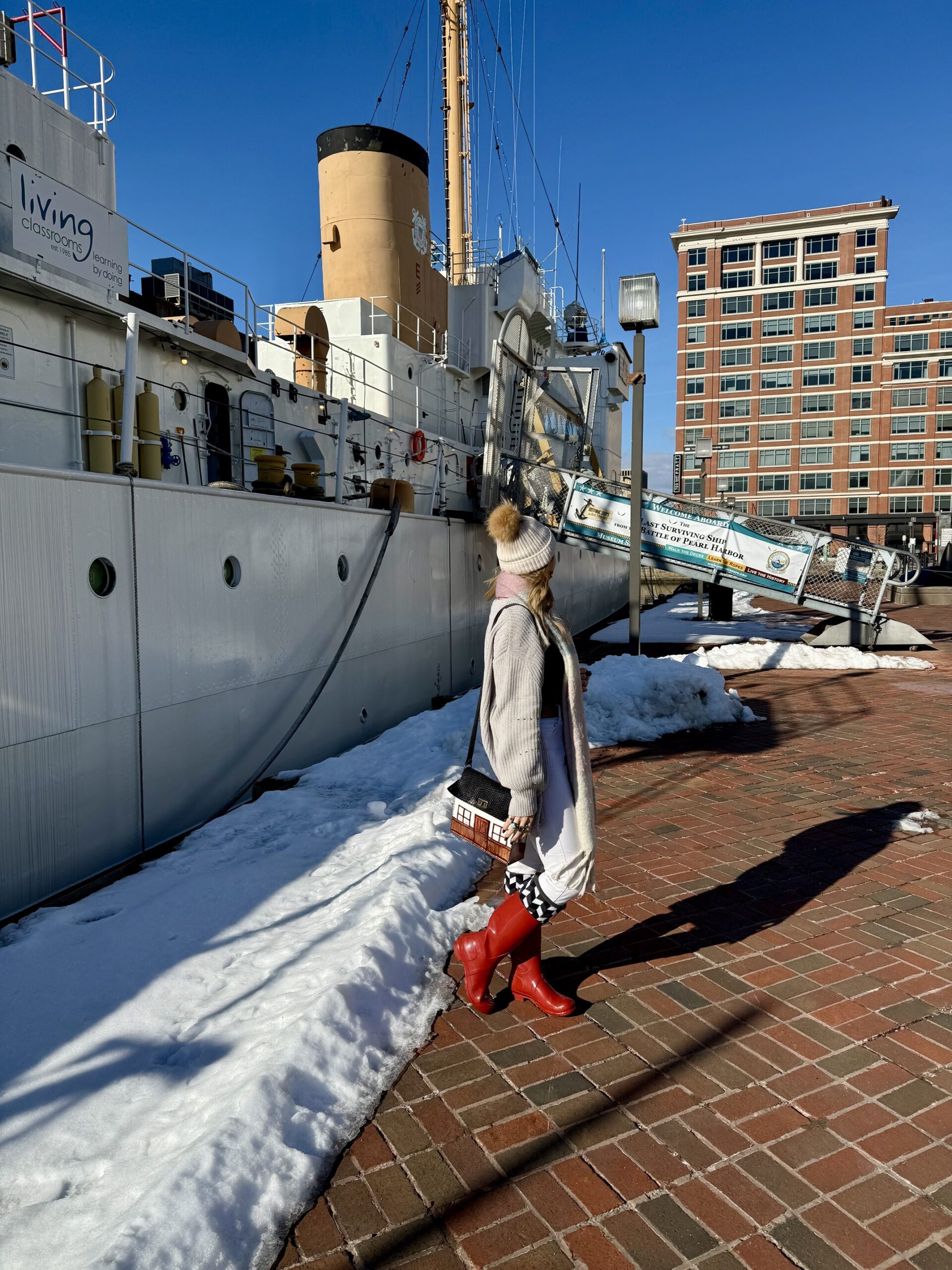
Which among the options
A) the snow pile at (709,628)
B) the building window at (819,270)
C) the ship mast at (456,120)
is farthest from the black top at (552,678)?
the building window at (819,270)

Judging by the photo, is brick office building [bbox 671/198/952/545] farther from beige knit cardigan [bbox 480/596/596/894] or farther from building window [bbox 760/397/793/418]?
beige knit cardigan [bbox 480/596/596/894]

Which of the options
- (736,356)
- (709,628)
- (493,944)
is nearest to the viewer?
(493,944)

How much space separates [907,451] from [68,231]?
250 ft

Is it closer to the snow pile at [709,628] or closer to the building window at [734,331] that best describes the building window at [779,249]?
the building window at [734,331]

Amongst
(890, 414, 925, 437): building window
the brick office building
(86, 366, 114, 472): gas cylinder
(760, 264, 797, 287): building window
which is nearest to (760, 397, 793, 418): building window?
the brick office building

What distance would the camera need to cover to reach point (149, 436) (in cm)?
659

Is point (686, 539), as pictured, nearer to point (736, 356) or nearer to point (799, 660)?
point (799, 660)

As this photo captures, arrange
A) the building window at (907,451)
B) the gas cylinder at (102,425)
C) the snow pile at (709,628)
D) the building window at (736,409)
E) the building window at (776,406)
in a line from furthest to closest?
the building window at (736,409) → the building window at (776,406) → the building window at (907,451) → the snow pile at (709,628) → the gas cylinder at (102,425)

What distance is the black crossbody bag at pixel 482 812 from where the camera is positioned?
3.37 m

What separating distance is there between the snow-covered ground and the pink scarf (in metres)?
1.66

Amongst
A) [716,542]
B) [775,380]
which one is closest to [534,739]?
[716,542]

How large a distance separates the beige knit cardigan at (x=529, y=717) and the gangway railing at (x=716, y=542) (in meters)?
11.1

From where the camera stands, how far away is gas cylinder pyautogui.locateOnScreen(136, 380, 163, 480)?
6.50 metres

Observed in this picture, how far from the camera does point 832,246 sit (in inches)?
2872
